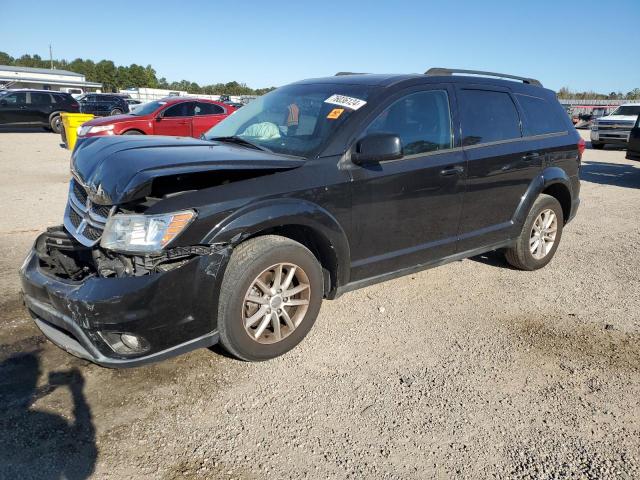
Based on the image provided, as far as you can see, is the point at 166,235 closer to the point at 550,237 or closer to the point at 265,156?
the point at 265,156

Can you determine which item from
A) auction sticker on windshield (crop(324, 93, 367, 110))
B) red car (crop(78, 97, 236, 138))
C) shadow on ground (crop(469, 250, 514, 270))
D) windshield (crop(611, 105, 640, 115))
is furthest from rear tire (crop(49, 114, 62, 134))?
windshield (crop(611, 105, 640, 115))

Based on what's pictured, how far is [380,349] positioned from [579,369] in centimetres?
131

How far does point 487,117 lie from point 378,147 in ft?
5.19

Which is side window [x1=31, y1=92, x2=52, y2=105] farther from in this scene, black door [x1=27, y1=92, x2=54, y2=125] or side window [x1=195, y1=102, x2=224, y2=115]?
side window [x1=195, y1=102, x2=224, y2=115]

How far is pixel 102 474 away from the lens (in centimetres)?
224

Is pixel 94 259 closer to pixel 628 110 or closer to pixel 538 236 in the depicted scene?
pixel 538 236

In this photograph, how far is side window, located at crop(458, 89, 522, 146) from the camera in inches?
162

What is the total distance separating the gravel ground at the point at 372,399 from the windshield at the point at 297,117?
→ 139 centimetres

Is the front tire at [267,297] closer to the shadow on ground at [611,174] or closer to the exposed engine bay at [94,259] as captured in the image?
the exposed engine bay at [94,259]

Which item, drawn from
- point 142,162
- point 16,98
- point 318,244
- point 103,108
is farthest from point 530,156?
point 103,108

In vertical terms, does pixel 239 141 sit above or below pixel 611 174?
above

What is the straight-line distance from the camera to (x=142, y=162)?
2852 mm

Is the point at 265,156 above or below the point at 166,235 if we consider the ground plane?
above

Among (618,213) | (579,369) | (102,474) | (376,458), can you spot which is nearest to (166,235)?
(102,474)
